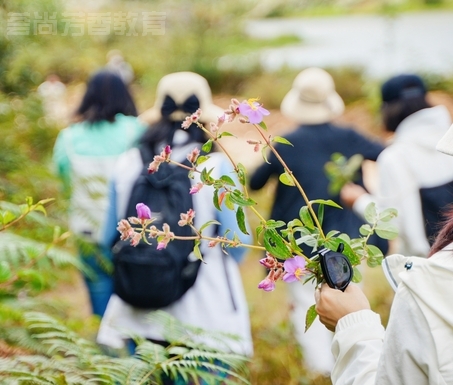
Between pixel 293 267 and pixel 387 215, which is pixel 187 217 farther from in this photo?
pixel 387 215

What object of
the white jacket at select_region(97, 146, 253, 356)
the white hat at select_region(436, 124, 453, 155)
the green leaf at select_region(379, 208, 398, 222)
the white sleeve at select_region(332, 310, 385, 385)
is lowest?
the white jacket at select_region(97, 146, 253, 356)

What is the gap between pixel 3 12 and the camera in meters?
4.38

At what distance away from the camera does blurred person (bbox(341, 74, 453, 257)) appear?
3.02m

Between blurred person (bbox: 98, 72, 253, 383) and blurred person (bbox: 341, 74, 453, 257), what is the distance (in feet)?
2.41

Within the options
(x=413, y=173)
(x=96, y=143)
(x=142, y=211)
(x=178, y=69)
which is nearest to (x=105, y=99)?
(x=96, y=143)

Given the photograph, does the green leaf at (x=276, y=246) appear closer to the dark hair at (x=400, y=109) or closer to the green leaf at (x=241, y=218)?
the green leaf at (x=241, y=218)

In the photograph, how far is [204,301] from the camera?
9.13 ft

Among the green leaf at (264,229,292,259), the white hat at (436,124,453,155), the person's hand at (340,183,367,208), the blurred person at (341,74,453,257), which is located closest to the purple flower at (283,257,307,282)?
the green leaf at (264,229,292,259)

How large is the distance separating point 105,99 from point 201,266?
146 cm

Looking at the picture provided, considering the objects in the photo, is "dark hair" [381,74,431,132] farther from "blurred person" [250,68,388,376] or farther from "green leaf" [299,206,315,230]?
"green leaf" [299,206,315,230]

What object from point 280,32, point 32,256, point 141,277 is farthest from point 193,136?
point 280,32

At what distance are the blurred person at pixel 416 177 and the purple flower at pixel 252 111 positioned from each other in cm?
169

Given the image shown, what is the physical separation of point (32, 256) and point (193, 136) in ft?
2.97

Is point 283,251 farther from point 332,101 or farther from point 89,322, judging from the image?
point 332,101
